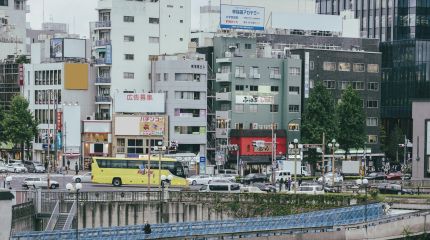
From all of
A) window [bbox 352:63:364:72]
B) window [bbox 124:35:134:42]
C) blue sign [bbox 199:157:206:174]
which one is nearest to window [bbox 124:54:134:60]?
window [bbox 124:35:134:42]

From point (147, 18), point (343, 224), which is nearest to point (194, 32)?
point (147, 18)

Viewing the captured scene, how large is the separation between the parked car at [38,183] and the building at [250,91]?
33117 millimetres

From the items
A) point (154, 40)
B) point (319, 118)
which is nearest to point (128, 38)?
point (154, 40)

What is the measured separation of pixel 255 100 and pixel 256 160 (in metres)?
6.89

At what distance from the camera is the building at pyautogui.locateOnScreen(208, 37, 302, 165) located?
141 m

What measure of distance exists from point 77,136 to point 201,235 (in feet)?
267

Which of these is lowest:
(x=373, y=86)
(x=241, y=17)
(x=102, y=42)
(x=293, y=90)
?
(x=293, y=90)

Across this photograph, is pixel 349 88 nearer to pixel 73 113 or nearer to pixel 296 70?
pixel 296 70

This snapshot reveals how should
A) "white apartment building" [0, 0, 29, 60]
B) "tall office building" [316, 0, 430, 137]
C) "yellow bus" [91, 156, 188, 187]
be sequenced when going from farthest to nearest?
"tall office building" [316, 0, 430, 137] < "white apartment building" [0, 0, 29, 60] < "yellow bus" [91, 156, 188, 187]

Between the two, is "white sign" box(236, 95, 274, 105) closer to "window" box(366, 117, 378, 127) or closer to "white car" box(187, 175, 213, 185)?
"window" box(366, 117, 378, 127)

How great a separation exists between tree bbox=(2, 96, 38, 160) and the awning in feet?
78.5

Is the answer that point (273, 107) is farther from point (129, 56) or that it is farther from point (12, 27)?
point (12, 27)

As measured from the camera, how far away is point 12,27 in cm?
18125

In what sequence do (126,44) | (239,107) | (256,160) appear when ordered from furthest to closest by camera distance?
(256,160)
(239,107)
(126,44)
